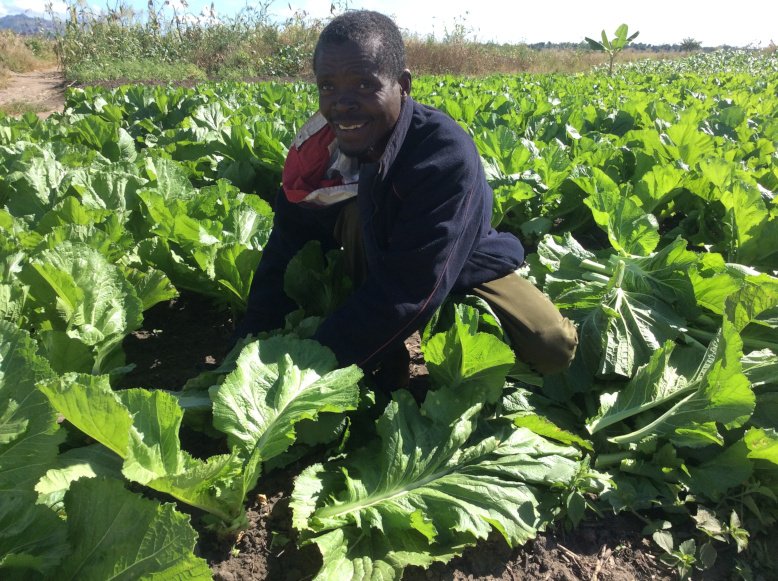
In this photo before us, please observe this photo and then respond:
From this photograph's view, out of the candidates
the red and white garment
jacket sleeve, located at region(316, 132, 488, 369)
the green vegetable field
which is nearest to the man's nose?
jacket sleeve, located at region(316, 132, 488, 369)

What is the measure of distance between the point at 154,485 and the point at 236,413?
360 millimetres

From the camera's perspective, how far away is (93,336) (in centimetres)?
213

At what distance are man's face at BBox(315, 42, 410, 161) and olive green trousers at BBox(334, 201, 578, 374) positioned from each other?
44cm

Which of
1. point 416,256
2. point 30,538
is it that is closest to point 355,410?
point 416,256

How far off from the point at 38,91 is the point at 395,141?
71.8 ft

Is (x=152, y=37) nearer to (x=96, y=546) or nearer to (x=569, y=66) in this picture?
(x=569, y=66)

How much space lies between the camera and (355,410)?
2246 millimetres

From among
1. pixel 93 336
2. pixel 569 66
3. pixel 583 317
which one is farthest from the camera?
pixel 569 66

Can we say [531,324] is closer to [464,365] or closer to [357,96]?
[464,365]

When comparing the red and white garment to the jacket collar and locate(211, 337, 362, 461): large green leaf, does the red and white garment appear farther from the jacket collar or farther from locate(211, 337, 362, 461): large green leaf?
locate(211, 337, 362, 461): large green leaf

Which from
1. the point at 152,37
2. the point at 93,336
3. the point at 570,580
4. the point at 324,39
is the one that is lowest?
the point at 570,580

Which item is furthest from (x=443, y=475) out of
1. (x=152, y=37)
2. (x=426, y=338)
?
(x=152, y=37)

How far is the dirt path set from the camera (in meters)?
16.6

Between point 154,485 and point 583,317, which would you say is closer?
point 154,485
